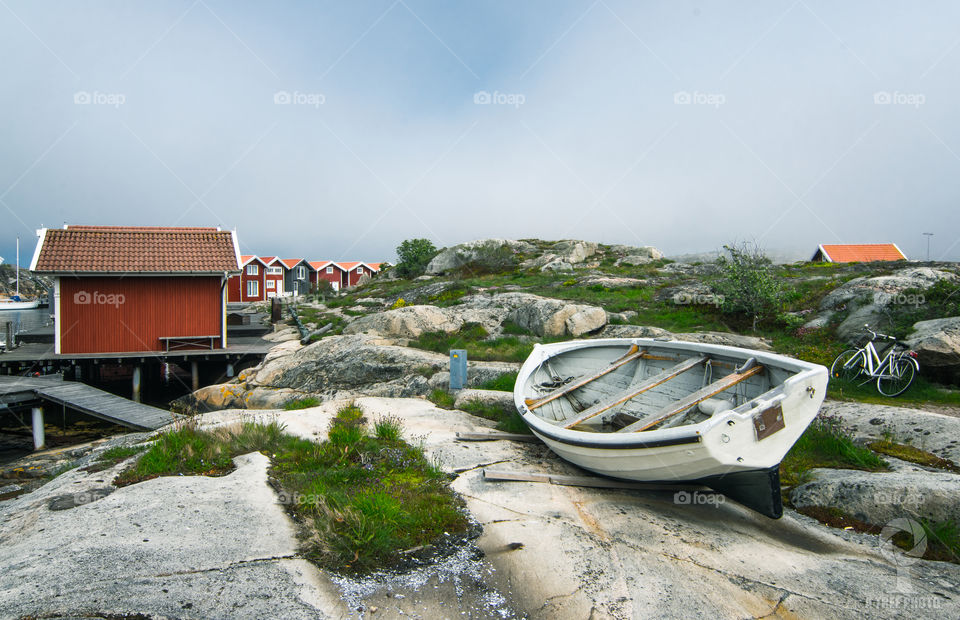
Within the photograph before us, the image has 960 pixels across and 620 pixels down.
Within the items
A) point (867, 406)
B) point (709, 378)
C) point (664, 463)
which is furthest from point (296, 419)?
point (867, 406)

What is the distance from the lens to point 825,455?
6.68 meters

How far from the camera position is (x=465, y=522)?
4.74 metres

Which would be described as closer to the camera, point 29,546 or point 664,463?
point 29,546

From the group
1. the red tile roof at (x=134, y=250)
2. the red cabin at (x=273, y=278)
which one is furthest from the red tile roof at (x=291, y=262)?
the red tile roof at (x=134, y=250)

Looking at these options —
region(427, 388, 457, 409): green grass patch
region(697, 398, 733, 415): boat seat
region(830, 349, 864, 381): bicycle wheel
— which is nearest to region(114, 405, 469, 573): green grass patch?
region(427, 388, 457, 409): green grass patch

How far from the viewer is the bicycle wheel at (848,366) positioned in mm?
10320

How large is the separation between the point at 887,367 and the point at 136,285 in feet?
77.0

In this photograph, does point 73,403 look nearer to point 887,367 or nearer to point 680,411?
point 680,411

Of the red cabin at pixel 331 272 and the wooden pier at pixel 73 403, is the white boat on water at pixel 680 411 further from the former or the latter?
the red cabin at pixel 331 272

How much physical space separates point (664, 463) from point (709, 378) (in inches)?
121

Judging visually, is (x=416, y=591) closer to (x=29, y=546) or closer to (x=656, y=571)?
(x=656, y=571)

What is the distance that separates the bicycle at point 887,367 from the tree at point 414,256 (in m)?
44.0

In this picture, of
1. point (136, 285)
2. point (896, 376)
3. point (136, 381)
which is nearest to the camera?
point (896, 376)

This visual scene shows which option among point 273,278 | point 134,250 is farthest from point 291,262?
point 134,250
